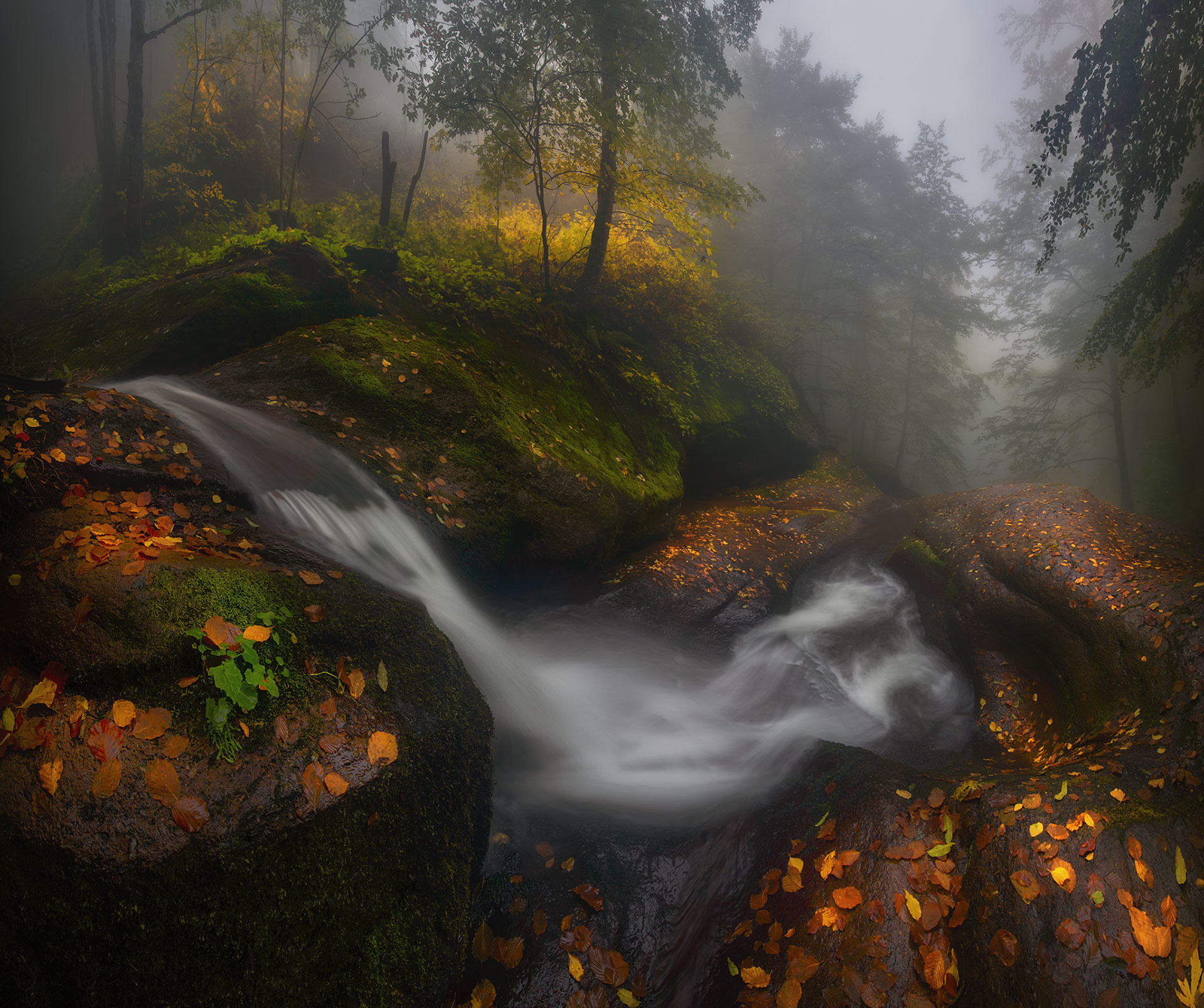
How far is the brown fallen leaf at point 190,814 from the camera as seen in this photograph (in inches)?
75.4

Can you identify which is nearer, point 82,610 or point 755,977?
point 82,610

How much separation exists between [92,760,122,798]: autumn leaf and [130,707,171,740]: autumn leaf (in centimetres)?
11

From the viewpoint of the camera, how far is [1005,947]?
246 centimetres

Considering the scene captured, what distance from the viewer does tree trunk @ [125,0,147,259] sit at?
10289mm

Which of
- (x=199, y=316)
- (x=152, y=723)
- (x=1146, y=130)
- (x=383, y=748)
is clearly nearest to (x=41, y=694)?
(x=152, y=723)

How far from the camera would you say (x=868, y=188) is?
24219 millimetres

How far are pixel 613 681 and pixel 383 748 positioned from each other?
3.08 m

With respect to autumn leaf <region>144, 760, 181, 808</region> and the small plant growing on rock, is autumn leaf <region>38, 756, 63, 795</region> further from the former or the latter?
the small plant growing on rock

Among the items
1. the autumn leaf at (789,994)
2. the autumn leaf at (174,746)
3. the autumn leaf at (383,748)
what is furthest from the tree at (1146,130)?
the autumn leaf at (174,746)

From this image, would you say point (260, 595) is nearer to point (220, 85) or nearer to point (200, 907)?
point (200, 907)

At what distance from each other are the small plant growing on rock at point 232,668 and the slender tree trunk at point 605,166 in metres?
8.76

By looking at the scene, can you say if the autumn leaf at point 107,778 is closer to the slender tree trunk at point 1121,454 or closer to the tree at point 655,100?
the tree at point 655,100

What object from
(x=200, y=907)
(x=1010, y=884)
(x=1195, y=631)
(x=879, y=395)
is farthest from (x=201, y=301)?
(x=879, y=395)

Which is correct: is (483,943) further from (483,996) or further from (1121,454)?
(1121,454)
